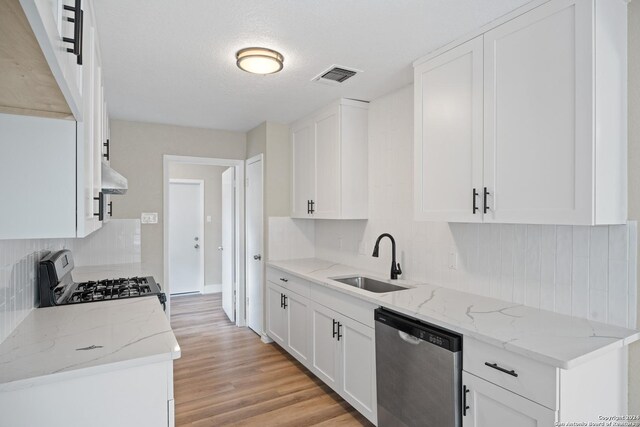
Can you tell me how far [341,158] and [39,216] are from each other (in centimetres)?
232

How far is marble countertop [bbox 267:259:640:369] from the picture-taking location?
4.59 feet

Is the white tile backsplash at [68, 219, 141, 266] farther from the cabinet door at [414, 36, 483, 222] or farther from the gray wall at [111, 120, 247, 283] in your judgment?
the cabinet door at [414, 36, 483, 222]

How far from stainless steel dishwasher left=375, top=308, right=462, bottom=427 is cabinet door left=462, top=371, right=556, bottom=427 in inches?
2.3

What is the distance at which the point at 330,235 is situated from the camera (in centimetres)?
387

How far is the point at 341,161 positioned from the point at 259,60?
1.21 m

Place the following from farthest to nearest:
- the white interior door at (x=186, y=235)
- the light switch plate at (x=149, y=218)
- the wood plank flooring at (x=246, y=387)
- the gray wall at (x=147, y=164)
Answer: the white interior door at (x=186, y=235) < the light switch plate at (x=149, y=218) < the gray wall at (x=147, y=164) < the wood plank flooring at (x=246, y=387)

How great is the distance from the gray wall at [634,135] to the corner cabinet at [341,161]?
6.27 ft

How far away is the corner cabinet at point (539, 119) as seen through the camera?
1.52m

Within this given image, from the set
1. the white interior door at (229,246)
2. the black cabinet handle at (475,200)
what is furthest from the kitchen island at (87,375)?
the white interior door at (229,246)

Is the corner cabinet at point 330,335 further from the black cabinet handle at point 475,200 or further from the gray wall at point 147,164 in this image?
the gray wall at point 147,164

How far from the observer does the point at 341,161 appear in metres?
3.19

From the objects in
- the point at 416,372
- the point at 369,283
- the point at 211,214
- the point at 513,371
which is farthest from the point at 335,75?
→ the point at 211,214

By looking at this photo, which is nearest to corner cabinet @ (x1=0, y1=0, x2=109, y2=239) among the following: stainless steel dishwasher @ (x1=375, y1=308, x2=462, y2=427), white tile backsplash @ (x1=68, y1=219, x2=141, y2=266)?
stainless steel dishwasher @ (x1=375, y1=308, x2=462, y2=427)

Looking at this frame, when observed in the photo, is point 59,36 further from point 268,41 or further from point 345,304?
point 345,304
